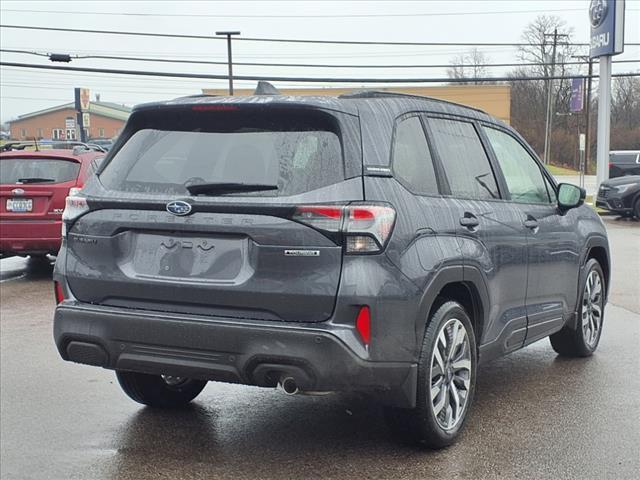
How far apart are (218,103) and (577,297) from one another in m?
3.39

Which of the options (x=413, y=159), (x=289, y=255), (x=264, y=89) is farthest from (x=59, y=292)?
(x=413, y=159)

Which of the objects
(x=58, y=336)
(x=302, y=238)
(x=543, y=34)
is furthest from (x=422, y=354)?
(x=543, y=34)

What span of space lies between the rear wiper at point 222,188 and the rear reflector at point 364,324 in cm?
70

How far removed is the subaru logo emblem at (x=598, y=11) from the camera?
27.3 meters

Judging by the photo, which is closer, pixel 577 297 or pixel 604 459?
pixel 604 459

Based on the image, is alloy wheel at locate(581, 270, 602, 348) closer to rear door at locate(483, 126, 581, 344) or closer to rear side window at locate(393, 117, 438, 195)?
rear door at locate(483, 126, 581, 344)

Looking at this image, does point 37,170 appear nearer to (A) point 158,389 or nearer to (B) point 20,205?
(B) point 20,205

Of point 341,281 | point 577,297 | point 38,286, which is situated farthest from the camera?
point 38,286

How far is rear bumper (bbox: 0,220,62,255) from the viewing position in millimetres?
10570

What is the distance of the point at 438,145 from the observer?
470 centimetres

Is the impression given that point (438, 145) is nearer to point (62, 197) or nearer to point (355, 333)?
point (355, 333)

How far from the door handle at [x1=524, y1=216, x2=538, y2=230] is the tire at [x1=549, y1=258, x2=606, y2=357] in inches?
41.4

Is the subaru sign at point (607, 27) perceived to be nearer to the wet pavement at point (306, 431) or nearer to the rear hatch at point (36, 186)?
the rear hatch at point (36, 186)

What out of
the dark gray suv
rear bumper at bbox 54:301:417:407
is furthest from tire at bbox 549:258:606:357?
rear bumper at bbox 54:301:417:407
